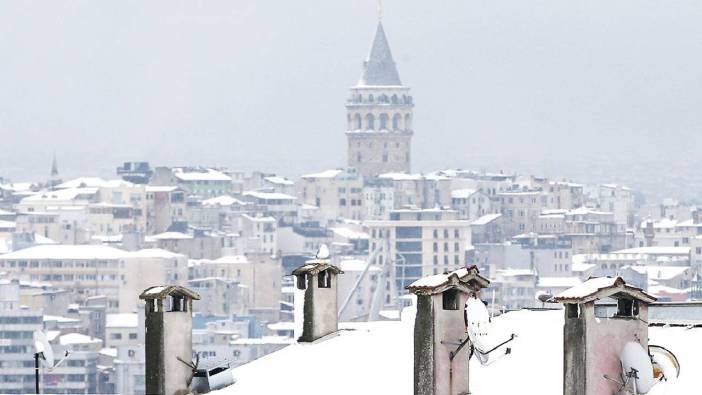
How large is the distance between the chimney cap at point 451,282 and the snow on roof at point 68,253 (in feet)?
452

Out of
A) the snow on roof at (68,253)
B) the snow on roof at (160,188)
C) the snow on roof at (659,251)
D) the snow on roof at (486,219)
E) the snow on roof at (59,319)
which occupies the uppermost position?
the snow on roof at (160,188)

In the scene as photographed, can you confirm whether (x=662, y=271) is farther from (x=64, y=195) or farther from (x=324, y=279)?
(x=324, y=279)

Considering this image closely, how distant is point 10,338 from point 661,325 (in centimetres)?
11471

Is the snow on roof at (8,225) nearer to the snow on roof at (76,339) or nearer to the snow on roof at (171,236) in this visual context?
the snow on roof at (171,236)

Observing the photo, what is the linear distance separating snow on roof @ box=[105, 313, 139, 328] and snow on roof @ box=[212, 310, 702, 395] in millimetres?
111982

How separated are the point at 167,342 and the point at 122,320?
11704 centimetres

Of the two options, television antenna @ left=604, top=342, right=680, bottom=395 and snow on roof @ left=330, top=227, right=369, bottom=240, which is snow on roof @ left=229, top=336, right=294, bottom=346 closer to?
snow on roof @ left=330, top=227, right=369, bottom=240

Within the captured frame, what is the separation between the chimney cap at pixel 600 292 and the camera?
11352mm

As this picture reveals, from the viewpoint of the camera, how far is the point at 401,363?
14.0m

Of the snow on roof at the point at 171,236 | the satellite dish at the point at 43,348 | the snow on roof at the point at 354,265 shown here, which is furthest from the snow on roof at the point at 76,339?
the satellite dish at the point at 43,348

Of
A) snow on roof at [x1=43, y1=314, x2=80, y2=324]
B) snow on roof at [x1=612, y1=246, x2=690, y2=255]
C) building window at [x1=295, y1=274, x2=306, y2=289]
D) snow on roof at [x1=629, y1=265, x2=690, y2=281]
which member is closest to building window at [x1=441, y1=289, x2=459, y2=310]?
building window at [x1=295, y1=274, x2=306, y2=289]

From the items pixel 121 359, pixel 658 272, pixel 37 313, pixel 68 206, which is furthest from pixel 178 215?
pixel 121 359

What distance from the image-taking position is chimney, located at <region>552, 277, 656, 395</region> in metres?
11.3

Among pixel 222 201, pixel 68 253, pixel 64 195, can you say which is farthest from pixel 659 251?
pixel 64 195
